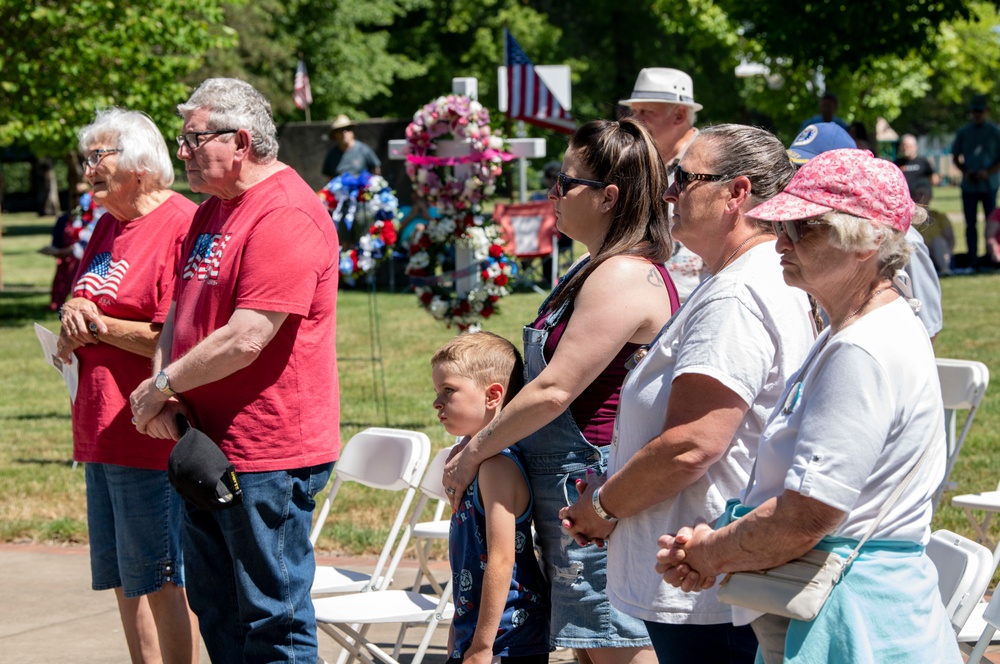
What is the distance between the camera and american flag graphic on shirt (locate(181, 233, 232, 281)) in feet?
11.0

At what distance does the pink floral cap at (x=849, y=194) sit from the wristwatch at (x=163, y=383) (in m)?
1.82

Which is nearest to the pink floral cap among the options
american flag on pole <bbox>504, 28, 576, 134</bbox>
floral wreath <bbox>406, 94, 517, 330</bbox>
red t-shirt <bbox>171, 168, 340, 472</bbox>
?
red t-shirt <bbox>171, 168, 340, 472</bbox>

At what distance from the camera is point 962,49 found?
35.6 metres

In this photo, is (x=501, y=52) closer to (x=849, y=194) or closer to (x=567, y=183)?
(x=567, y=183)

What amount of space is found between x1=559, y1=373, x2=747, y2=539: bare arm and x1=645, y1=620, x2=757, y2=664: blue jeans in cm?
31

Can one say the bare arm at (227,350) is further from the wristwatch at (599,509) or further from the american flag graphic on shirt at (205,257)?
the wristwatch at (599,509)

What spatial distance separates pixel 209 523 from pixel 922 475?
211cm

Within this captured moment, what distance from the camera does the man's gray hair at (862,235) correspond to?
2.18 m

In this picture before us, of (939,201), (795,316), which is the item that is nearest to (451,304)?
(795,316)

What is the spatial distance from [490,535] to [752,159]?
3.86ft

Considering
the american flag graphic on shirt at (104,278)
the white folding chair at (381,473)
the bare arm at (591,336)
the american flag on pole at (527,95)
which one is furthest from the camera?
the american flag on pole at (527,95)

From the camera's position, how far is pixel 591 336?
282 cm

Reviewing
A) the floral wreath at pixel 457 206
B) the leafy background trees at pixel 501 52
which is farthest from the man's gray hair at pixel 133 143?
the leafy background trees at pixel 501 52

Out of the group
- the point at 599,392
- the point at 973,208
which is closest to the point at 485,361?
the point at 599,392
